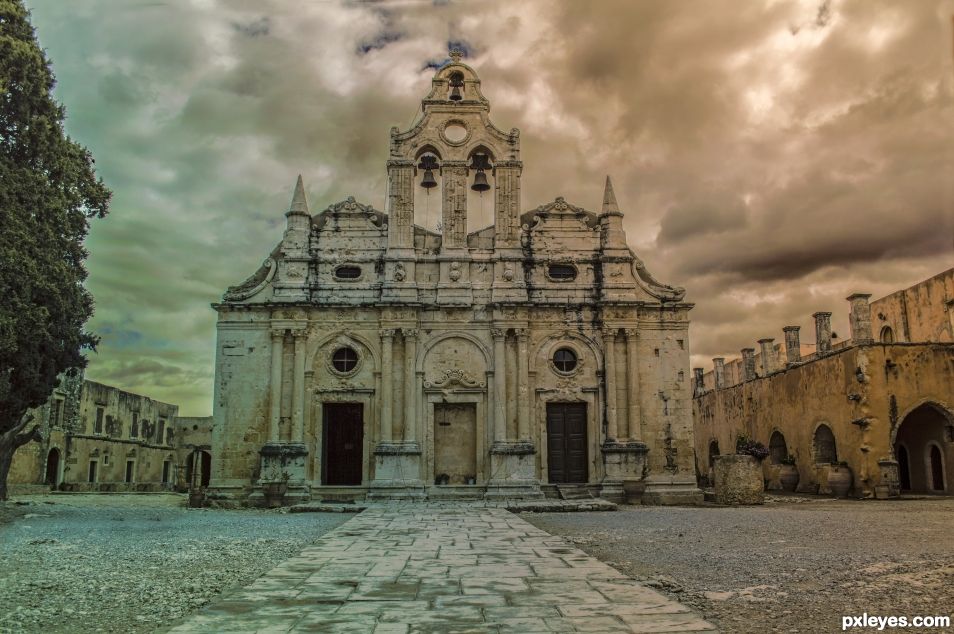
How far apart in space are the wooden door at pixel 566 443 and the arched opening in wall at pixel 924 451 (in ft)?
35.6

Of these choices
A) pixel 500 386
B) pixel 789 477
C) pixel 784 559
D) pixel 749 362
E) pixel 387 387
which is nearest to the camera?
A: pixel 784 559

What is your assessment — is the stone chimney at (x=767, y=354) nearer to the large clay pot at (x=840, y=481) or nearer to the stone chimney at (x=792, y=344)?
the stone chimney at (x=792, y=344)

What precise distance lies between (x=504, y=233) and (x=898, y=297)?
18.8 metres

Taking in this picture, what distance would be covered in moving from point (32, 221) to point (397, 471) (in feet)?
36.5

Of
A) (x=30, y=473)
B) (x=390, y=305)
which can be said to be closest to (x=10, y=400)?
(x=390, y=305)

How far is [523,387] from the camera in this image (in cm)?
2281

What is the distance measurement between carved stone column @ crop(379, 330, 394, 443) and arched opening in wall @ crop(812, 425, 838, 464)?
608 inches

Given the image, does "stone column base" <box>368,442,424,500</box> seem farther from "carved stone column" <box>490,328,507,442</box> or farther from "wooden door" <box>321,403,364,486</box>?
"carved stone column" <box>490,328,507,442</box>

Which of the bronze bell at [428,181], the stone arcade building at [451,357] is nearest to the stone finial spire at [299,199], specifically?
the stone arcade building at [451,357]

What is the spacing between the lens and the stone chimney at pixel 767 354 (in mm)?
32969

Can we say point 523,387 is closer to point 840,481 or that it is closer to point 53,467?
point 840,481

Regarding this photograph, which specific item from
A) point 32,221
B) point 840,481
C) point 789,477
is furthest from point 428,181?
point 789,477

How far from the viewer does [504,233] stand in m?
24.1

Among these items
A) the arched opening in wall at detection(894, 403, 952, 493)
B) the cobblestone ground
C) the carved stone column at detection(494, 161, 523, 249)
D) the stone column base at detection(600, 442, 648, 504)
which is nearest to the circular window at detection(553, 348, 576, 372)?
the stone column base at detection(600, 442, 648, 504)
